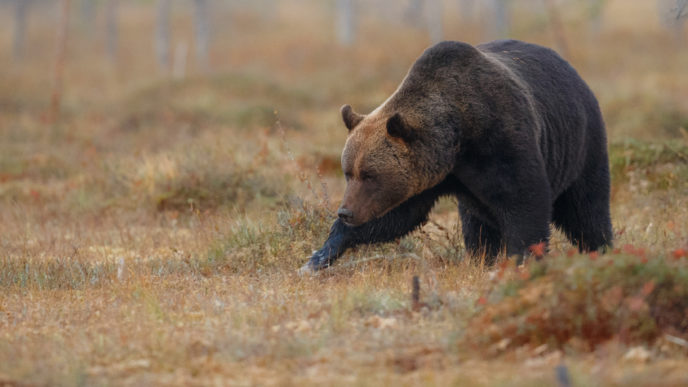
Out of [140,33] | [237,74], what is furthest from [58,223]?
[140,33]

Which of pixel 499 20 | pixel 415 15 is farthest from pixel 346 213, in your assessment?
pixel 415 15

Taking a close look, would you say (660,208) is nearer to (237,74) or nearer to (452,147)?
(452,147)

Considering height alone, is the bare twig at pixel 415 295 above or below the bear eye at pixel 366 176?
below

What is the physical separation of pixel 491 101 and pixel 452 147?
48 cm

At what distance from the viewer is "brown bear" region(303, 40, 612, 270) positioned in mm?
5777

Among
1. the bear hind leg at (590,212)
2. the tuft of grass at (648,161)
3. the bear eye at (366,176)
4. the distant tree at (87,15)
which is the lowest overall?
the tuft of grass at (648,161)

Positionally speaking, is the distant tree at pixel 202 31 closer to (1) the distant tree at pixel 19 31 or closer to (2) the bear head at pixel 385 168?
(1) the distant tree at pixel 19 31

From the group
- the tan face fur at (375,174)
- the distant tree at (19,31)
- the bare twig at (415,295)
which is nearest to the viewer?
the bare twig at (415,295)

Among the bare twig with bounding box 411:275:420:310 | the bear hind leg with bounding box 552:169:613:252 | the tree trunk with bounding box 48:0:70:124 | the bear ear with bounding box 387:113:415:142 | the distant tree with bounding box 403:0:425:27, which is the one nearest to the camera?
the bare twig with bounding box 411:275:420:310

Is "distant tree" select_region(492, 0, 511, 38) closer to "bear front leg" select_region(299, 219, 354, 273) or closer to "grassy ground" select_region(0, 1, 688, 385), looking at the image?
"grassy ground" select_region(0, 1, 688, 385)

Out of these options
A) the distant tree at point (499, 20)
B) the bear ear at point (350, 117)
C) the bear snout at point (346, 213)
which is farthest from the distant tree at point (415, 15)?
the bear snout at point (346, 213)

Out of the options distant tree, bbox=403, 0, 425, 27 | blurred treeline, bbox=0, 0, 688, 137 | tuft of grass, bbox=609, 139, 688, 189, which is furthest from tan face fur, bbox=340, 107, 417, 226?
distant tree, bbox=403, 0, 425, 27

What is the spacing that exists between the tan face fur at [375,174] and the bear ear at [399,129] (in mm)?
41

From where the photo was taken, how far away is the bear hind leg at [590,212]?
7051mm
